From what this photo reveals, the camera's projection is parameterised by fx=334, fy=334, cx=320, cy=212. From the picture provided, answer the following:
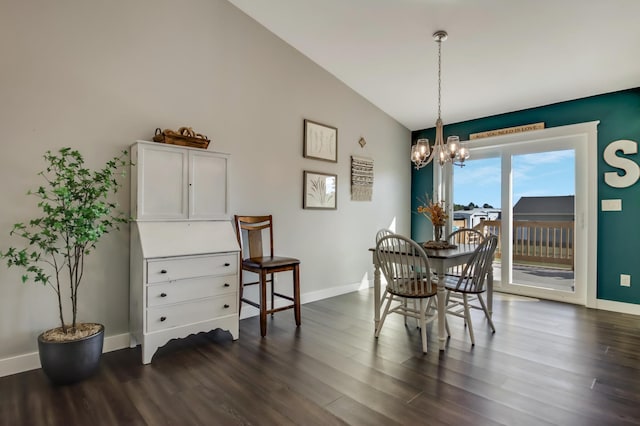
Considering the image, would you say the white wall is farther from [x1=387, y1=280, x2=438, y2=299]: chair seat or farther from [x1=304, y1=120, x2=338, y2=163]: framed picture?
[x1=387, y1=280, x2=438, y2=299]: chair seat

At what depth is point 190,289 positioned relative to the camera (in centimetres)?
257

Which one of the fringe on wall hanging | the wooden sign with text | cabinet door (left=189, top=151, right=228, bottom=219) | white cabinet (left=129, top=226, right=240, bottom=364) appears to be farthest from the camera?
the fringe on wall hanging

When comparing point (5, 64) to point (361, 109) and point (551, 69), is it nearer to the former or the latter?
point (361, 109)

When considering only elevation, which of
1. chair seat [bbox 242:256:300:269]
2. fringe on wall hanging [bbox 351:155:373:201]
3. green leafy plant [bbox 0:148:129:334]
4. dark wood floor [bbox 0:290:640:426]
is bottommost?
dark wood floor [bbox 0:290:640:426]

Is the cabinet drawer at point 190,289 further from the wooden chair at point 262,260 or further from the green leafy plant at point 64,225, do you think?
the green leafy plant at point 64,225

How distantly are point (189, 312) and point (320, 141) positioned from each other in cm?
243

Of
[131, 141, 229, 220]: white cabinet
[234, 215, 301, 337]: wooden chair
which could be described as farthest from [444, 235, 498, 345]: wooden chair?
[131, 141, 229, 220]: white cabinet

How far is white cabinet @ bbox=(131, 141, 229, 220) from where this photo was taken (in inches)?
97.4

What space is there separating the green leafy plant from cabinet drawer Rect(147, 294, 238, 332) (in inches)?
18.9

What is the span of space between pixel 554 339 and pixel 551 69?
2628mm

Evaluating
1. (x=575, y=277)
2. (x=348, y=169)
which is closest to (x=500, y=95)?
(x=348, y=169)

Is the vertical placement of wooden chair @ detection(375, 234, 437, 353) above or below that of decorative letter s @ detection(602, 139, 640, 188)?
below

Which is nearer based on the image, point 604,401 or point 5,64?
point 604,401

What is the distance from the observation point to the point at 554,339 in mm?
2812
